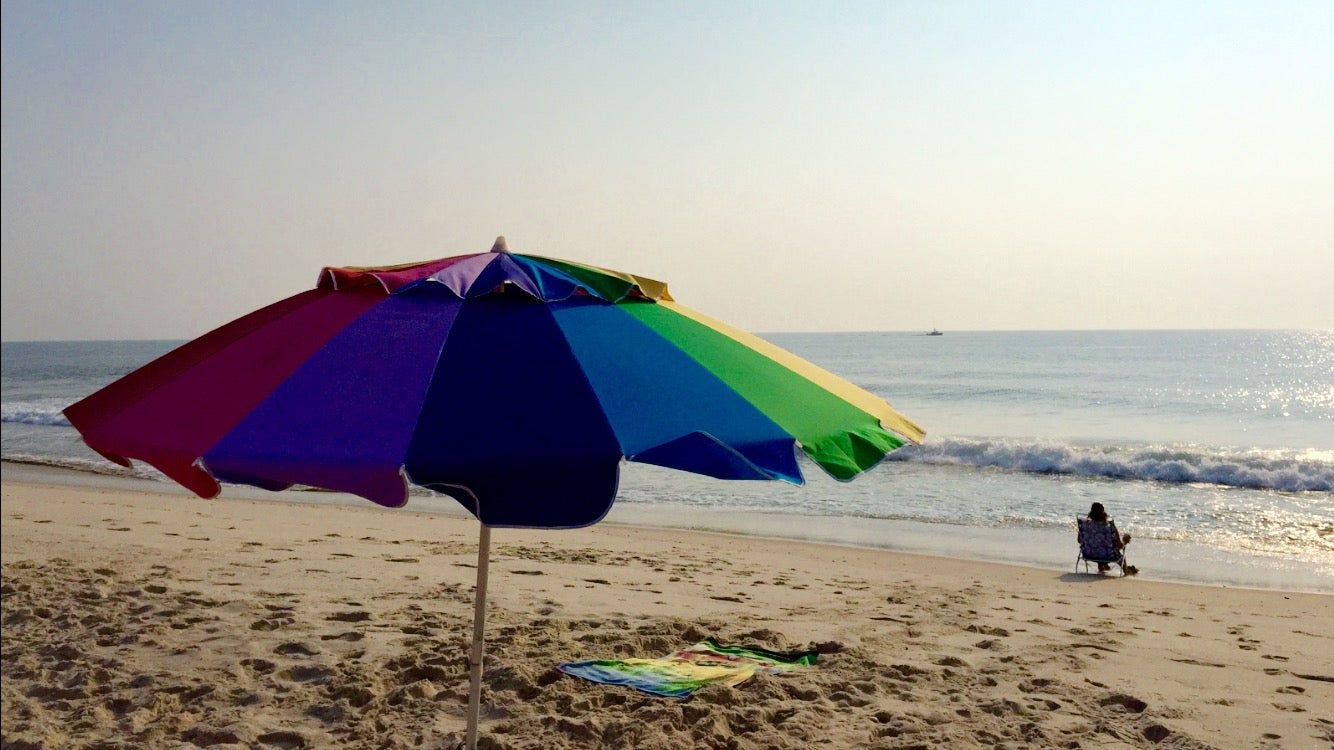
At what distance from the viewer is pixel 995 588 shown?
930 centimetres

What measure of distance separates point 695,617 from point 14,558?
643cm

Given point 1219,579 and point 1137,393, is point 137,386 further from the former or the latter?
point 1137,393

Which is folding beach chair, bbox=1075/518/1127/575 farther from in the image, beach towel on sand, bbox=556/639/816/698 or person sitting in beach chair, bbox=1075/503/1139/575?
beach towel on sand, bbox=556/639/816/698

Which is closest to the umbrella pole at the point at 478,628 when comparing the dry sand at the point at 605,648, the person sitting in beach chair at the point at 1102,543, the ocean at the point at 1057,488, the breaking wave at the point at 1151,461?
the dry sand at the point at 605,648

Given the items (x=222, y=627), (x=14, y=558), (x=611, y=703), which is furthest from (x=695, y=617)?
(x=14, y=558)

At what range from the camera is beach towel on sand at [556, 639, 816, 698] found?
5.41 meters

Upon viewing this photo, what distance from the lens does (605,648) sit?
6238 millimetres

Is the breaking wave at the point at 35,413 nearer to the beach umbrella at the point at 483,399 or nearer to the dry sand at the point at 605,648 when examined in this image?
the dry sand at the point at 605,648

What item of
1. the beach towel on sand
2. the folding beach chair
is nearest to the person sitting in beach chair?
the folding beach chair

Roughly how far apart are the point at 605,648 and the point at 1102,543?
6.58m

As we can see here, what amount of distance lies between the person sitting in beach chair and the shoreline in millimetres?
431

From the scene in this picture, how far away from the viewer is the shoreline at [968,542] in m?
10.8

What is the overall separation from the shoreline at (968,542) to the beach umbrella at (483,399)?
8.72 m

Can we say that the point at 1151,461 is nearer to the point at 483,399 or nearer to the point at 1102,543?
the point at 1102,543
